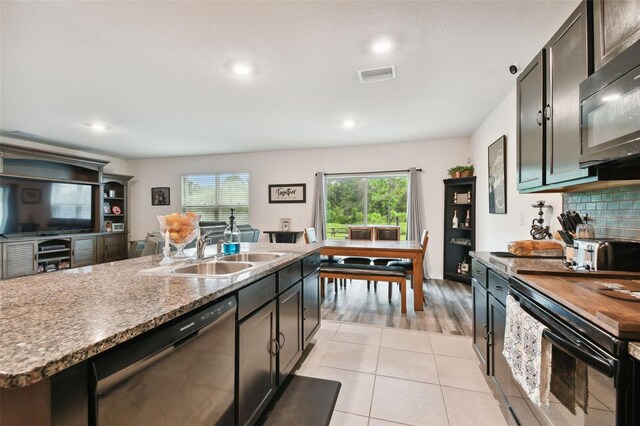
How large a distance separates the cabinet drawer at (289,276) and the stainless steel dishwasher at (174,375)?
54 centimetres

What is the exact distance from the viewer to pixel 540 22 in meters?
1.93

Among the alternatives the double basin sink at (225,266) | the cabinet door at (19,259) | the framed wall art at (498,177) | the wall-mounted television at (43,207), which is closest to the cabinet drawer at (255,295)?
the double basin sink at (225,266)

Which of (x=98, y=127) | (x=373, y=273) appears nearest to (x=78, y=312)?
(x=373, y=273)

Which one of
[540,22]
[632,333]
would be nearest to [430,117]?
[540,22]

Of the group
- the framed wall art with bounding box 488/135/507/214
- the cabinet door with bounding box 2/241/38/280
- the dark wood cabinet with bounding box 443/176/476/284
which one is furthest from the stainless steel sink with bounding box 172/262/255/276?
the cabinet door with bounding box 2/241/38/280

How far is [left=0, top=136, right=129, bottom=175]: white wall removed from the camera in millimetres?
4754

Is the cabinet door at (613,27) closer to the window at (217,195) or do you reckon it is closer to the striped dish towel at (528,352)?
the striped dish towel at (528,352)

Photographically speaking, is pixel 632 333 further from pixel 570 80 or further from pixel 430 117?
pixel 430 117

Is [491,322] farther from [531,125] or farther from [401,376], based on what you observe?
[531,125]

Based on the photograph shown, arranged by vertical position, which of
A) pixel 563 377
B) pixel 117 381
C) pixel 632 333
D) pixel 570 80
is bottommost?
pixel 563 377

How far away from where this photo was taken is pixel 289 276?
1.93 m

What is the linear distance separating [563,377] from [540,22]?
7.25 feet

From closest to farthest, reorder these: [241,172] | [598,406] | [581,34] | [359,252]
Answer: [598,406]
[581,34]
[359,252]
[241,172]

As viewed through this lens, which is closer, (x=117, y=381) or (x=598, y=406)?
(x=117, y=381)
